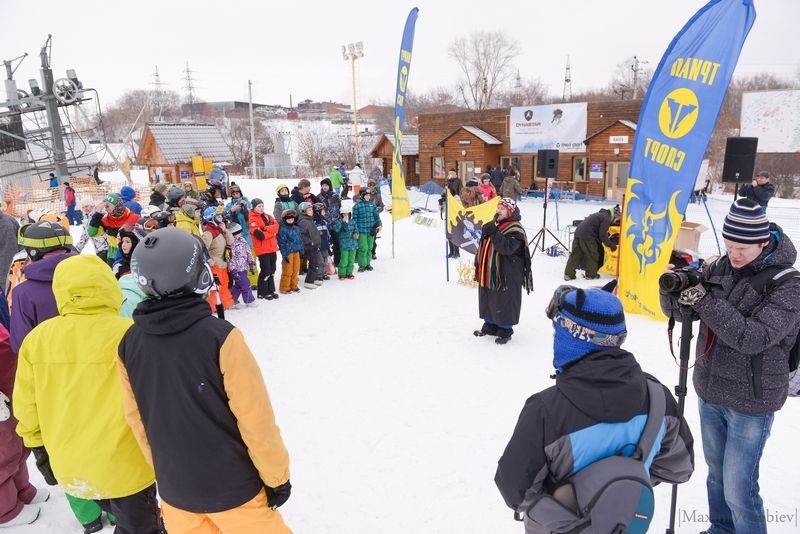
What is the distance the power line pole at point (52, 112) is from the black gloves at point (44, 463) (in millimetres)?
15348

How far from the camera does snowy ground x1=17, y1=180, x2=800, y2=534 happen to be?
3418 millimetres

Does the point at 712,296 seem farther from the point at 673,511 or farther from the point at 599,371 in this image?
the point at 673,511

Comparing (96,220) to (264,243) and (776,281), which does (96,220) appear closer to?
(264,243)

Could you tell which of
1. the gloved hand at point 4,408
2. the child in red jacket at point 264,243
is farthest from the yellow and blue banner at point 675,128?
the gloved hand at point 4,408

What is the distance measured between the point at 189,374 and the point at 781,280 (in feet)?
8.60

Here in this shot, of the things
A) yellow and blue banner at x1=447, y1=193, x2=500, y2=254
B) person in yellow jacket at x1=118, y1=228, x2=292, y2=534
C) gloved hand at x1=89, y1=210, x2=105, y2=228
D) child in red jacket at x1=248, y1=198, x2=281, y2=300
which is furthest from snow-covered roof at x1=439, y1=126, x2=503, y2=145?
person in yellow jacket at x1=118, y1=228, x2=292, y2=534

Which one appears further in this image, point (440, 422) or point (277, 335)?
point (277, 335)

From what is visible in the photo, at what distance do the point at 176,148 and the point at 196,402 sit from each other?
79.4 ft

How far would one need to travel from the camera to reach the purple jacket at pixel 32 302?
331 cm

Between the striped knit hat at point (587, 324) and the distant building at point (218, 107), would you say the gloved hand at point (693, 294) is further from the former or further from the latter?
the distant building at point (218, 107)

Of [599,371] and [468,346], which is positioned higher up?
[599,371]

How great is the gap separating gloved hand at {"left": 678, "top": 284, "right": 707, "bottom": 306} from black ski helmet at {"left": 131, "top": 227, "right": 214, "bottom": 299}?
2.14 meters

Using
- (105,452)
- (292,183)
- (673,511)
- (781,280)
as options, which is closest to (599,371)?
(781,280)

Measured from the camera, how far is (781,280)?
2.38 meters
